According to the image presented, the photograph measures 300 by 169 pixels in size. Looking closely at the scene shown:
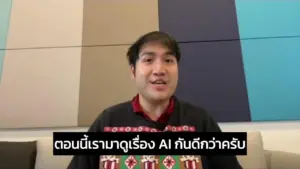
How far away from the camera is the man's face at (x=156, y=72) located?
1.18 metres

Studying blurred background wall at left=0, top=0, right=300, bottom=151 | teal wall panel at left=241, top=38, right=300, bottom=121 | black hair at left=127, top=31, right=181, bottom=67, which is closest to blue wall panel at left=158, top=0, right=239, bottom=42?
blurred background wall at left=0, top=0, right=300, bottom=151

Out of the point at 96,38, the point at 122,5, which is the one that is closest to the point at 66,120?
the point at 96,38

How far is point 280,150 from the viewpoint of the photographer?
6.73 feet

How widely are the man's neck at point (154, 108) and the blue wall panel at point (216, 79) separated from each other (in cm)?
96

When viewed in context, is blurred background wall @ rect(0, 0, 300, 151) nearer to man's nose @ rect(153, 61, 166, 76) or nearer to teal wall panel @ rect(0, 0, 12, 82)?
teal wall panel @ rect(0, 0, 12, 82)

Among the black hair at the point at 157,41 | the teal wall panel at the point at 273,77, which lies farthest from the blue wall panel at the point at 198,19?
the black hair at the point at 157,41

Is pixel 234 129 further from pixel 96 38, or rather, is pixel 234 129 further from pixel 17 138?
pixel 17 138

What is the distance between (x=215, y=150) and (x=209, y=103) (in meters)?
1.30

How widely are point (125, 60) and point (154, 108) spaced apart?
1.05 meters

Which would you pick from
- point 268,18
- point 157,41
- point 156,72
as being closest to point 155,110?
point 156,72

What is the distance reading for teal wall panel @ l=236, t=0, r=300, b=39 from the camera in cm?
227

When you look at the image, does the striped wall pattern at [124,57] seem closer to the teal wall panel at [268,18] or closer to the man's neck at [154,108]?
the teal wall panel at [268,18]

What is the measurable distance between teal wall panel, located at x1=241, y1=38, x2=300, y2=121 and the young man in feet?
3.46

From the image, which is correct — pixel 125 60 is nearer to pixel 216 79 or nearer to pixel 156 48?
pixel 216 79
